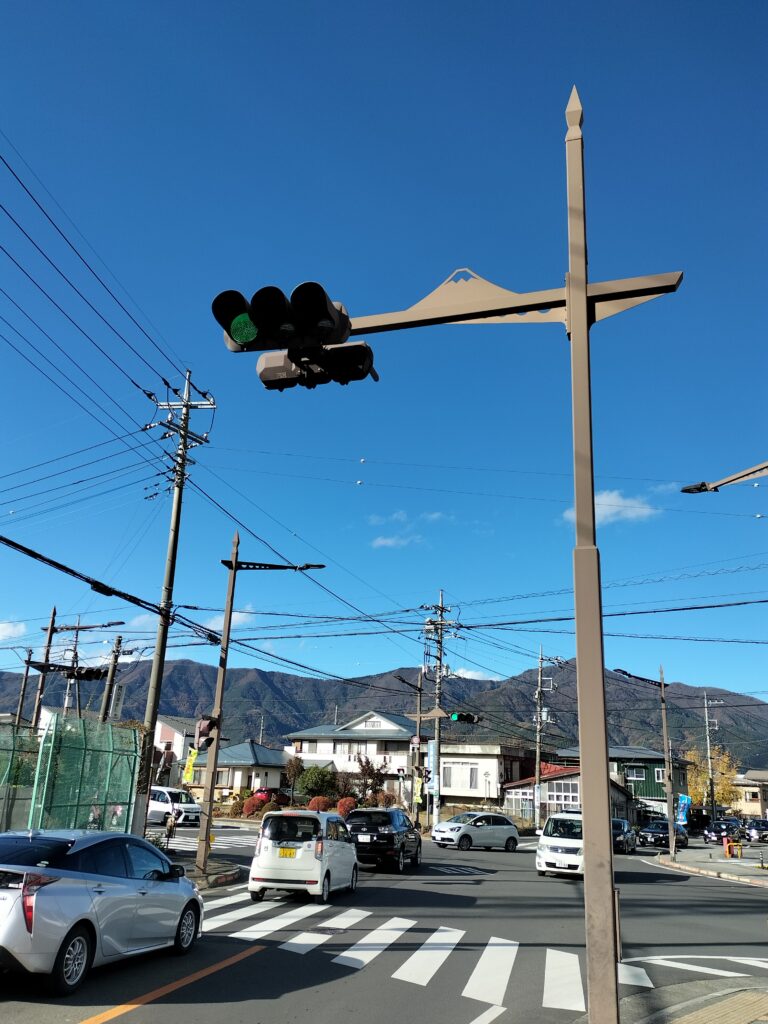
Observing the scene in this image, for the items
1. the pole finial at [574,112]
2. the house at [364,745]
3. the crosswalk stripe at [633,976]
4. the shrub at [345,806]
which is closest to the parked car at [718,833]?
the house at [364,745]

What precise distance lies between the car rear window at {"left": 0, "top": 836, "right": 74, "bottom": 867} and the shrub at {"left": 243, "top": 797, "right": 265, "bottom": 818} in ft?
145

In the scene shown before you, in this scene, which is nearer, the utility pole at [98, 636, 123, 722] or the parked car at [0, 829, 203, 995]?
the parked car at [0, 829, 203, 995]

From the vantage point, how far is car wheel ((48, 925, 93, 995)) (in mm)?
7156

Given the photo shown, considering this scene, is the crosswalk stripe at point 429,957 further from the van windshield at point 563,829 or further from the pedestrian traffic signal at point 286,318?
the van windshield at point 563,829

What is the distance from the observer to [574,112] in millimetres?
5242

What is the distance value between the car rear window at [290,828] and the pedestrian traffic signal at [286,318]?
1246 centimetres

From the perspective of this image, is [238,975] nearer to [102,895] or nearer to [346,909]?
[102,895]

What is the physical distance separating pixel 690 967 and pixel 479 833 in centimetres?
2568

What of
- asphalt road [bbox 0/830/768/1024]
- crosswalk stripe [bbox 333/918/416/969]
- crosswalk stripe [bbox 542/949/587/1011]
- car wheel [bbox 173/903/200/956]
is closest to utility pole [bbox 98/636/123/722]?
asphalt road [bbox 0/830/768/1024]

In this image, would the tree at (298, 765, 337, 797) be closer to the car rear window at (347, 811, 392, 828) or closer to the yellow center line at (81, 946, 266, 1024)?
the car rear window at (347, 811, 392, 828)

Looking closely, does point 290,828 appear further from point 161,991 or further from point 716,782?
point 716,782

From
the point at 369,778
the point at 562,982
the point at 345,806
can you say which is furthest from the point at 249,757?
the point at 562,982

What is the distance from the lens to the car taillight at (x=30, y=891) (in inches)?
272

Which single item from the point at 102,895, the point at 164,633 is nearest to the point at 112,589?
the point at 164,633
